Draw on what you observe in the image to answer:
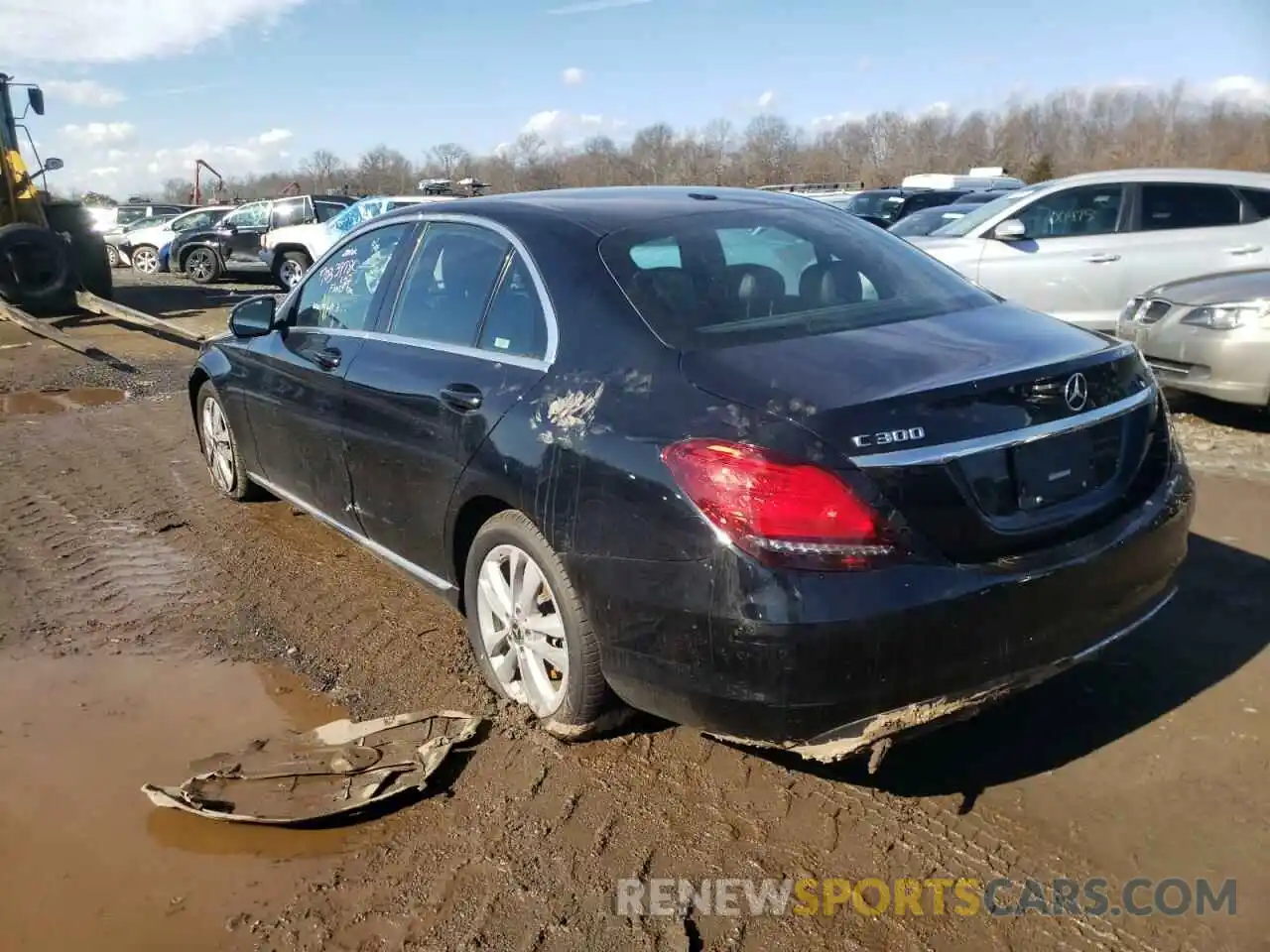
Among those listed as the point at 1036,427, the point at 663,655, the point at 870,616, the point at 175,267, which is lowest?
the point at 175,267

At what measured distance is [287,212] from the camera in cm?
1934

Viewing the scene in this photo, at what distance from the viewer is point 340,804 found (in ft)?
9.56

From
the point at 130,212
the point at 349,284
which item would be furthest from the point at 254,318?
the point at 130,212

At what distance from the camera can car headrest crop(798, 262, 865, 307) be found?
327cm

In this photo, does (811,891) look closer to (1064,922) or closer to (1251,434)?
(1064,922)

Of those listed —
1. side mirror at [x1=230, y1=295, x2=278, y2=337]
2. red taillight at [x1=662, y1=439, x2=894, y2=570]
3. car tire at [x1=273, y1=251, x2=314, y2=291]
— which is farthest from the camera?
car tire at [x1=273, y1=251, x2=314, y2=291]

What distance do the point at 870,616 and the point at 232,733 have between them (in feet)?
7.18

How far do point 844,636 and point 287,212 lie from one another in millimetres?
19070

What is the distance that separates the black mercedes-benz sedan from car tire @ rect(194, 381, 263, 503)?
1.82m

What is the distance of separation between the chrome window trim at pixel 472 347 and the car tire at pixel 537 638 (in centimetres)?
49

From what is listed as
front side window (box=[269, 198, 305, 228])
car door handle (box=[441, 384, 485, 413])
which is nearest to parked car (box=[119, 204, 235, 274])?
front side window (box=[269, 198, 305, 228])

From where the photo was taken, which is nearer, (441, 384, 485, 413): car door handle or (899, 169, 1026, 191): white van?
(441, 384, 485, 413): car door handle

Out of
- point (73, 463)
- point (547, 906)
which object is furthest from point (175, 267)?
point (547, 906)

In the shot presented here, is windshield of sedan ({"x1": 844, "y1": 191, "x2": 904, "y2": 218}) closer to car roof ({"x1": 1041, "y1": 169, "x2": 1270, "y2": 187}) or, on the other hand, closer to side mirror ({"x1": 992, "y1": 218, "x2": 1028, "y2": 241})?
car roof ({"x1": 1041, "y1": 169, "x2": 1270, "y2": 187})
